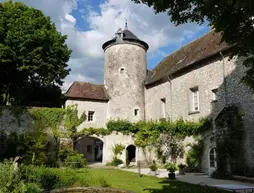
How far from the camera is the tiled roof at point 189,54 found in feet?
63.1

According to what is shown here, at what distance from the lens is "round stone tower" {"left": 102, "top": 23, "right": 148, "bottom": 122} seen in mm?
24547

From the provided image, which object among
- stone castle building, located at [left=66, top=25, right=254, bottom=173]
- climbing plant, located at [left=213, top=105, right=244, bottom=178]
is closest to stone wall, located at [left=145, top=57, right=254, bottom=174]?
stone castle building, located at [left=66, top=25, right=254, bottom=173]

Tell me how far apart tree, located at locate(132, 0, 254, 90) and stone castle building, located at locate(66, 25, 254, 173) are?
10324 millimetres

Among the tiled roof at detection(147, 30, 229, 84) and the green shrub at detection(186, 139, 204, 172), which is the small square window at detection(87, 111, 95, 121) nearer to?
the tiled roof at detection(147, 30, 229, 84)

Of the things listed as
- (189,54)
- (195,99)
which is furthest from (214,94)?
(189,54)

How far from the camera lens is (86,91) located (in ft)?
80.3

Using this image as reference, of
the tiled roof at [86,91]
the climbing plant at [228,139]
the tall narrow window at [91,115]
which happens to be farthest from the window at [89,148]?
the climbing plant at [228,139]

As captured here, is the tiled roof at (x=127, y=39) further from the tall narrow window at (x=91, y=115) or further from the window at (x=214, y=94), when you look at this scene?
the window at (x=214, y=94)

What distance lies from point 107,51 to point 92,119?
6841mm

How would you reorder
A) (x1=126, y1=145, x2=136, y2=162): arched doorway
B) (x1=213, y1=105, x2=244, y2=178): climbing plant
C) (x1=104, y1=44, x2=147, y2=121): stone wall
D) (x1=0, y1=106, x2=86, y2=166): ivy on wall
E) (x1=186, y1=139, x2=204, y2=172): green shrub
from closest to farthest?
(x1=213, y1=105, x2=244, y2=178): climbing plant
(x1=186, y1=139, x2=204, y2=172): green shrub
(x1=0, y1=106, x2=86, y2=166): ivy on wall
(x1=104, y1=44, x2=147, y2=121): stone wall
(x1=126, y1=145, x2=136, y2=162): arched doorway

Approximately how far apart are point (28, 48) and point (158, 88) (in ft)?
37.1

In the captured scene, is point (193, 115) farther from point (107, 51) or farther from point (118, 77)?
point (107, 51)

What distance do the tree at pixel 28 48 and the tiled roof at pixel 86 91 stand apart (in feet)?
5.93

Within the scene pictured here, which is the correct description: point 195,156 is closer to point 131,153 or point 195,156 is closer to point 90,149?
point 131,153
